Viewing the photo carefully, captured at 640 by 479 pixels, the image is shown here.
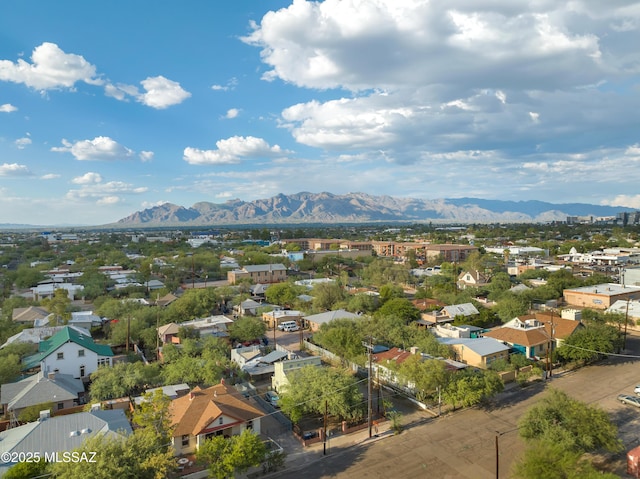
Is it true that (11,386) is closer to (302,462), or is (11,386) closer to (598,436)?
(302,462)

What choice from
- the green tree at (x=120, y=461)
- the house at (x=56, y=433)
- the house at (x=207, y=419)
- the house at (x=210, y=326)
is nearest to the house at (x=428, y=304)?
the house at (x=210, y=326)

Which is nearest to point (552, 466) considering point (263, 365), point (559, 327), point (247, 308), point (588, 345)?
point (588, 345)

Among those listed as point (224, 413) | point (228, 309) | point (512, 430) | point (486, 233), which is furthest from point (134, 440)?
point (486, 233)

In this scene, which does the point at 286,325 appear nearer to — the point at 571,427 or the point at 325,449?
the point at 325,449

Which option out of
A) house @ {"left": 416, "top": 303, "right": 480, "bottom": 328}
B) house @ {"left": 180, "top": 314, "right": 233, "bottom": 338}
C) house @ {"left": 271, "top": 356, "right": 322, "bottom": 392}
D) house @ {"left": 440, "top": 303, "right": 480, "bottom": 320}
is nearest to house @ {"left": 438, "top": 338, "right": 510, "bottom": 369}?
house @ {"left": 416, "top": 303, "right": 480, "bottom": 328}

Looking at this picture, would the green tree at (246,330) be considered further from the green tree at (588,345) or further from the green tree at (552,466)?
the green tree at (552,466)

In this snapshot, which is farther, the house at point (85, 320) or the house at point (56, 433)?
the house at point (85, 320)

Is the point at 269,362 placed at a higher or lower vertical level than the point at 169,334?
lower
